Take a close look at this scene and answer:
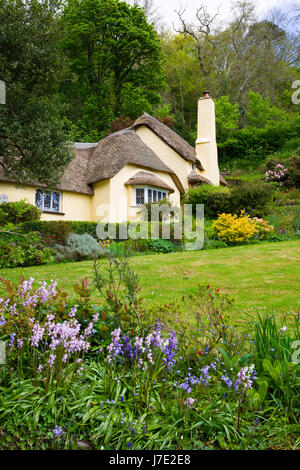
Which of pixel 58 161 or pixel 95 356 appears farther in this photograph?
pixel 58 161

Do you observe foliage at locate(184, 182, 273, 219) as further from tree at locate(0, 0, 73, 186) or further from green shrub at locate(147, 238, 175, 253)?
tree at locate(0, 0, 73, 186)

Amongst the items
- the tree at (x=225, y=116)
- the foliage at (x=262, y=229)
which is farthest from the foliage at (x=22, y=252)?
the tree at (x=225, y=116)

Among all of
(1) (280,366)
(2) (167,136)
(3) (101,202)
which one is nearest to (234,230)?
(3) (101,202)

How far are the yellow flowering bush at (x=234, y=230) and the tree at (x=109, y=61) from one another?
62.9 ft

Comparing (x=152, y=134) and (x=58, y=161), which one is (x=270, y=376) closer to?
(x=58, y=161)

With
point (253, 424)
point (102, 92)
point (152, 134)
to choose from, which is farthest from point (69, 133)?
point (102, 92)

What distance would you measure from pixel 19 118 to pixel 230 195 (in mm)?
11349

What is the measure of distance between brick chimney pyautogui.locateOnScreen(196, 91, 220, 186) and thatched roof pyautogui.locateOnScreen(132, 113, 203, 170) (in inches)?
69.8

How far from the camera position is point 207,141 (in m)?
28.9

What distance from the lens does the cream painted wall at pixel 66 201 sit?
1725cm

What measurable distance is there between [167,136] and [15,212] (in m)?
13.3

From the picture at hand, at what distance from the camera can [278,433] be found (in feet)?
8.29

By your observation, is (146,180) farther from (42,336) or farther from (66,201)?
(42,336)

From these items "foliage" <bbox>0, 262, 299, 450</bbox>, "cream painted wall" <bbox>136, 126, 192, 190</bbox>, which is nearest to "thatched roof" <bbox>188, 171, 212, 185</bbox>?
"cream painted wall" <bbox>136, 126, 192, 190</bbox>
